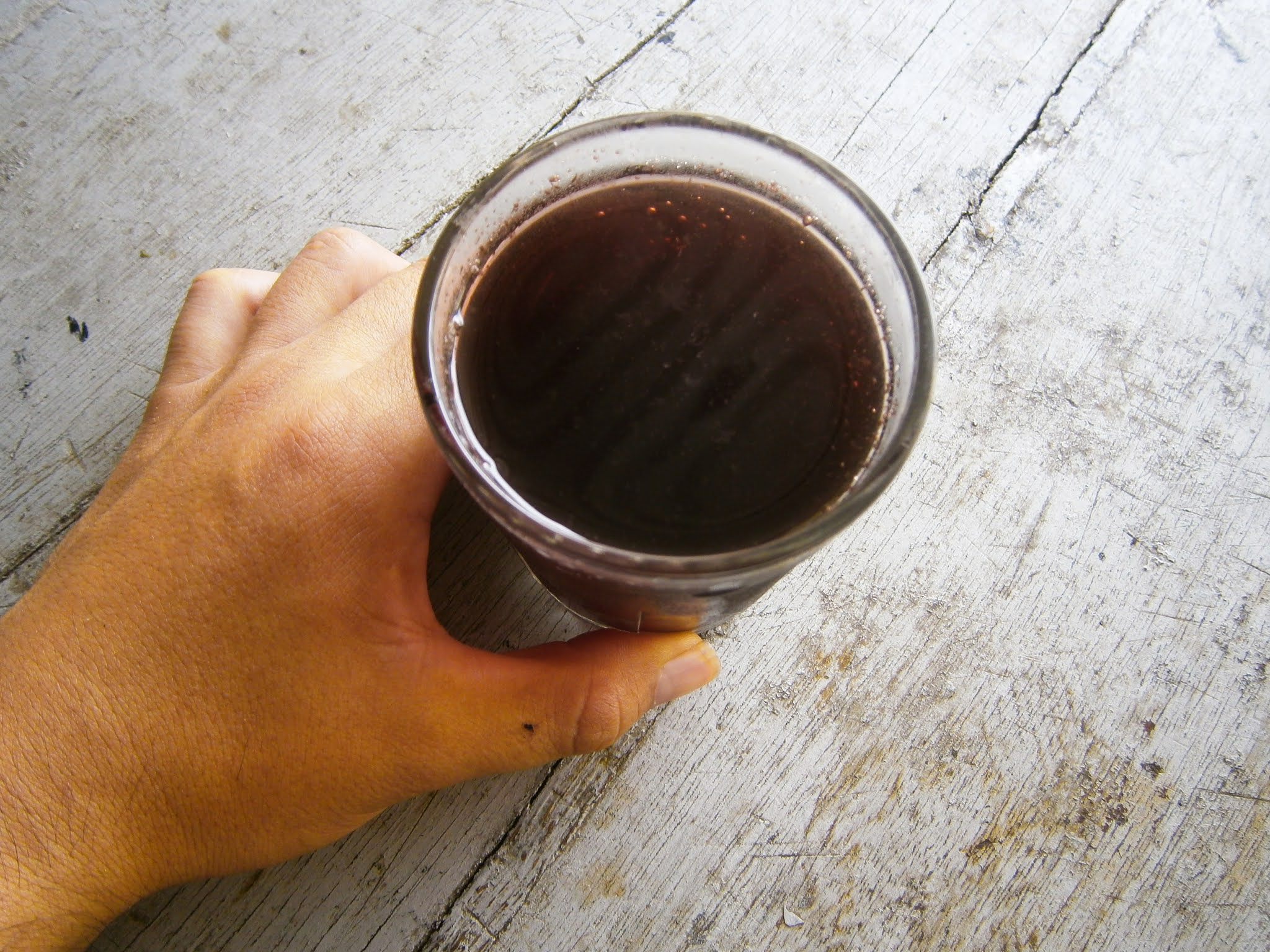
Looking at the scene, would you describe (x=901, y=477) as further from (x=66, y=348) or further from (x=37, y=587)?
(x=66, y=348)

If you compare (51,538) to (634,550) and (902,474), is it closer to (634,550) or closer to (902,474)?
(634,550)

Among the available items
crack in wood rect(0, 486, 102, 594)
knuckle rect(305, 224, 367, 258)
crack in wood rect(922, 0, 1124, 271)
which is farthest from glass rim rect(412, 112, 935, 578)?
crack in wood rect(0, 486, 102, 594)

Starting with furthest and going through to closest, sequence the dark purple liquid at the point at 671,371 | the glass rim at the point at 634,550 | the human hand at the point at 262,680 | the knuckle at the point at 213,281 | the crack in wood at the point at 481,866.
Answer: the knuckle at the point at 213,281, the crack in wood at the point at 481,866, the human hand at the point at 262,680, the dark purple liquid at the point at 671,371, the glass rim at the point at 634,550

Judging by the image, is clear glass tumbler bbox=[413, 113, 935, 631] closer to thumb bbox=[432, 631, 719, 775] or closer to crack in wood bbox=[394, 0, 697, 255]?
thumb bbox=[432, 631, 719, 775]

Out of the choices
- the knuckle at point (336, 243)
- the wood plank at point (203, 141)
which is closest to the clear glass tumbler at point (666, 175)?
the knuckle at point (336, 243)

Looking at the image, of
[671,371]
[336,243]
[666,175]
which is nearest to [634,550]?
[671,371]

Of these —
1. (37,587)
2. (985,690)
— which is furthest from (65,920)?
(985,690)

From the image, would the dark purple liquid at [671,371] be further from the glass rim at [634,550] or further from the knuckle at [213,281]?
the knuckle at [213,281]
